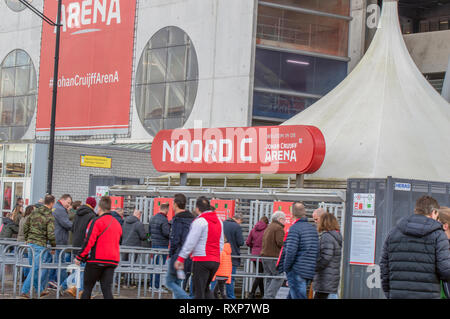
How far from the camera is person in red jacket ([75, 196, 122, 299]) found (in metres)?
12.1

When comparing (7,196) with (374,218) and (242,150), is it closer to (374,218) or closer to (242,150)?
(242,150)

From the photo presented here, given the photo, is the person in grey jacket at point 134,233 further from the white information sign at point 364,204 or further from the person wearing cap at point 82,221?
the white information sign at point 364,204

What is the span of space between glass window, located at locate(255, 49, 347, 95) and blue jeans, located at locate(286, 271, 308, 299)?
803 inches

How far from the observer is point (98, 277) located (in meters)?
12.2

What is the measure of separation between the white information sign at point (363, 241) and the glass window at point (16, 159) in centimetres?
Answer: 1574

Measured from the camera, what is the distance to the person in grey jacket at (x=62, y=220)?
16875 millimetres

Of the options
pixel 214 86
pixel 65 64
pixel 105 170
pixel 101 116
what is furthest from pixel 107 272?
pixel 65 64

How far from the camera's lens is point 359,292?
57.1ft

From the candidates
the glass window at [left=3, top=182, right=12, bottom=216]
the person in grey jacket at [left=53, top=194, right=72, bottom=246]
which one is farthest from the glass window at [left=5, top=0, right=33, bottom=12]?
the person in grey jacket at [left=53, top=194, right=72, bottom=246]

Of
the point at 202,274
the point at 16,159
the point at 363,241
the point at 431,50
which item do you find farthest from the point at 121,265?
the point at 431,50

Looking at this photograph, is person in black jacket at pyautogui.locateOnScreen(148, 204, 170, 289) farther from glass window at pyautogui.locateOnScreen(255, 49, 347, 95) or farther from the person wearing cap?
glass window at pyautogui.locateOnScreen(255, 49, 347, 95)

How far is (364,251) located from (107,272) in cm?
701

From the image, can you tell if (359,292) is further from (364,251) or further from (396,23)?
(396,23)

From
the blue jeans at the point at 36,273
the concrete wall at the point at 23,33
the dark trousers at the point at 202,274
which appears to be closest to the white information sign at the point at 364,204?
the dark trousers at the point at 202,274
